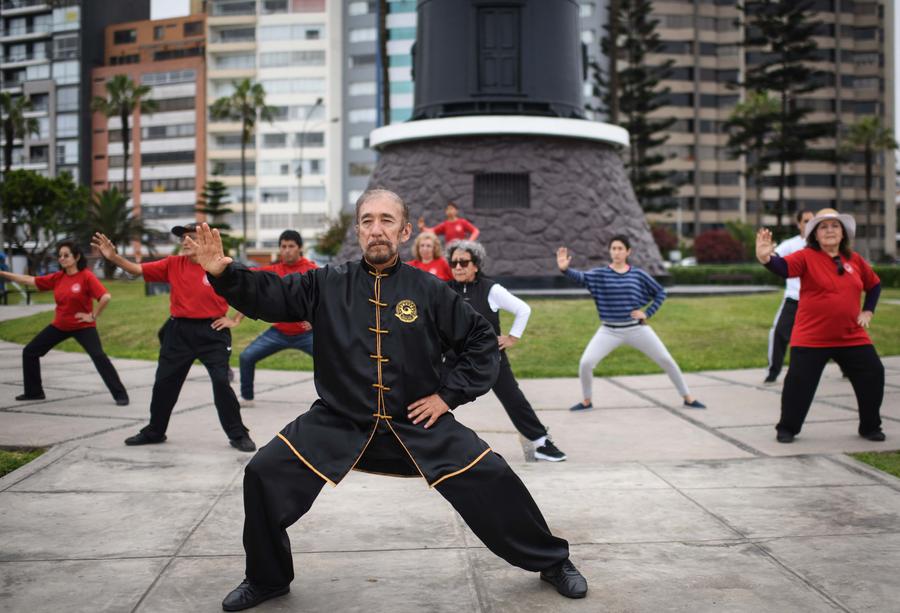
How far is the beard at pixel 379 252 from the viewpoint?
3.51 meters

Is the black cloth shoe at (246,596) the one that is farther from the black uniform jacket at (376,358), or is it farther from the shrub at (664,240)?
the shrub at (664,240)

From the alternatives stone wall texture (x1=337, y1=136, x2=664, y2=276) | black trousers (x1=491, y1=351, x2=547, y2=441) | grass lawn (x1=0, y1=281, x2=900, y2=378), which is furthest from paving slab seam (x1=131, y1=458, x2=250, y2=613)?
stone wall texture (x1=337, y1=136, x2=664, y2=276)

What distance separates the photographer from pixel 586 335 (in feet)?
45.9

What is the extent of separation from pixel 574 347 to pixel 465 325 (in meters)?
9.85

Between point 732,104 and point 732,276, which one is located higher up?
point 732,104

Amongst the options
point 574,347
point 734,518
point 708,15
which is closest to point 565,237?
point 574,347

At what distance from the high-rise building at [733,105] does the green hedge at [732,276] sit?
52657 mm

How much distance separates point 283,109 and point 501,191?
66.4m

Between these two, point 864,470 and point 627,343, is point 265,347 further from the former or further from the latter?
point 864,470

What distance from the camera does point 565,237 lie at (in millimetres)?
20344

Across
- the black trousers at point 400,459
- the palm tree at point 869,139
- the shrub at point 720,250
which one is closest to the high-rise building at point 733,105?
the palm tree at point 869,139

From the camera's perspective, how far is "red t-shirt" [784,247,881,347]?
6.72 metres

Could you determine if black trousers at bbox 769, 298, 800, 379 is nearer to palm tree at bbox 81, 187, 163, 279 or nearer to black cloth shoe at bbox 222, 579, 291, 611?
black cloth shoe at bbox 222, 579, 291, 611

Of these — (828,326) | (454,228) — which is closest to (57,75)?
(454,228)
